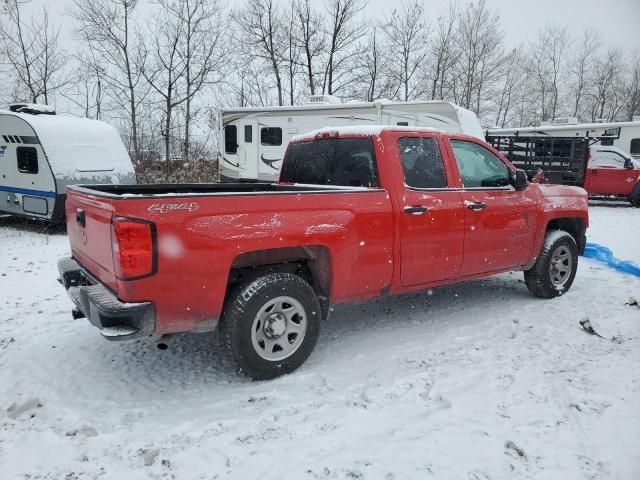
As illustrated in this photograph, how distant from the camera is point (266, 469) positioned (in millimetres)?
2502

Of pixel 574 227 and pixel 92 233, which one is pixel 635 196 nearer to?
pixel 574 227

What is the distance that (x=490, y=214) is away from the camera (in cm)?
463

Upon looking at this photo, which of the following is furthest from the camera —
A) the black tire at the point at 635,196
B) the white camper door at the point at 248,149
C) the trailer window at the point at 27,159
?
the white camper door at the point at 248,149

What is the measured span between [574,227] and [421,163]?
276cm

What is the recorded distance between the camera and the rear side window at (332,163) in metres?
4.14

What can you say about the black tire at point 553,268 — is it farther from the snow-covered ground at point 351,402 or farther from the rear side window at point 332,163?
the rear side window at point 332,163

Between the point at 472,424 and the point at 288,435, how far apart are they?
112 cm

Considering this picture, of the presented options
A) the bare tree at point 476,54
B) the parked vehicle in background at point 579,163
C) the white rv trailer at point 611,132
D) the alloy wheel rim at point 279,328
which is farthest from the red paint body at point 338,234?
the bare tree at point 476,54

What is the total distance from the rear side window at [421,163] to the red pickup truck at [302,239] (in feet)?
0.04

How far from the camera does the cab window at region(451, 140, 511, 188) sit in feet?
15.3

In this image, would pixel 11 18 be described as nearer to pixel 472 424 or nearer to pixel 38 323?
pixel 38 323

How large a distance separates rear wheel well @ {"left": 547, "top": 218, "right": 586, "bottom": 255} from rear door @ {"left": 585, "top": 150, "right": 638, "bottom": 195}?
11072 mm

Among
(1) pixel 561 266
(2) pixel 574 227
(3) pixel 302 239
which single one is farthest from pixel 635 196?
(3) pixel 302 239

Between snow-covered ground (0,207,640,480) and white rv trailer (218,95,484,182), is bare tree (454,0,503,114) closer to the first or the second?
white rv trailer (218,95,484,182)
